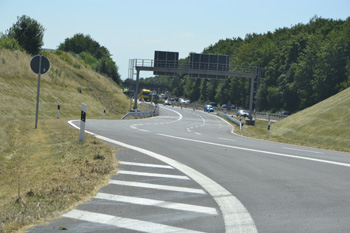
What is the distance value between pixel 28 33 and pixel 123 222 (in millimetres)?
58957

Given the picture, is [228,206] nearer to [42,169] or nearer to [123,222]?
[123,222]

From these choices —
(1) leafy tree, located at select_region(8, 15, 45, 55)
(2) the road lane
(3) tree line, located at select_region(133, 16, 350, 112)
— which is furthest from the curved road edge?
(3) tree line, located at select_region(133, 16, 350, 112)

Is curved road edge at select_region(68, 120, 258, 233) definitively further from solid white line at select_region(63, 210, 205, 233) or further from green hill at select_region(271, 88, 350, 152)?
green hill at select_region(271, 88, 350, 152)

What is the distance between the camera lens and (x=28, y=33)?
5944 centimetres

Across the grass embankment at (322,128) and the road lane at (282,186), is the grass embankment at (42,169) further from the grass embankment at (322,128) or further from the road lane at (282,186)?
the grass embankment at (322,128)

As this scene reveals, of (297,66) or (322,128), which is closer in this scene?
(322,128)

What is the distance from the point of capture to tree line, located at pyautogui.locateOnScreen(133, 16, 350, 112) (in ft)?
272

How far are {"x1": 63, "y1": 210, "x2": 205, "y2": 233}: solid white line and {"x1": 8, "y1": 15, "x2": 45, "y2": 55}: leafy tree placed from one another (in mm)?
56907

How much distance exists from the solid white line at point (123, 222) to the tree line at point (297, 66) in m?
77.9

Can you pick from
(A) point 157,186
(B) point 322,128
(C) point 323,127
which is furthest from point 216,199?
(C) point 323,127

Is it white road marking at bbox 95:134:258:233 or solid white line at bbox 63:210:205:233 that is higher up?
white road marking at bbox 95:134:258:233

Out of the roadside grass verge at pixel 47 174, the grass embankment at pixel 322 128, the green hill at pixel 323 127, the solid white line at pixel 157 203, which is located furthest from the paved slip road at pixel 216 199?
the green hill at pixel 323 127

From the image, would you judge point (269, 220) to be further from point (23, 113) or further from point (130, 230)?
point (23, 113)

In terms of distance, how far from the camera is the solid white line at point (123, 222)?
4.87m
